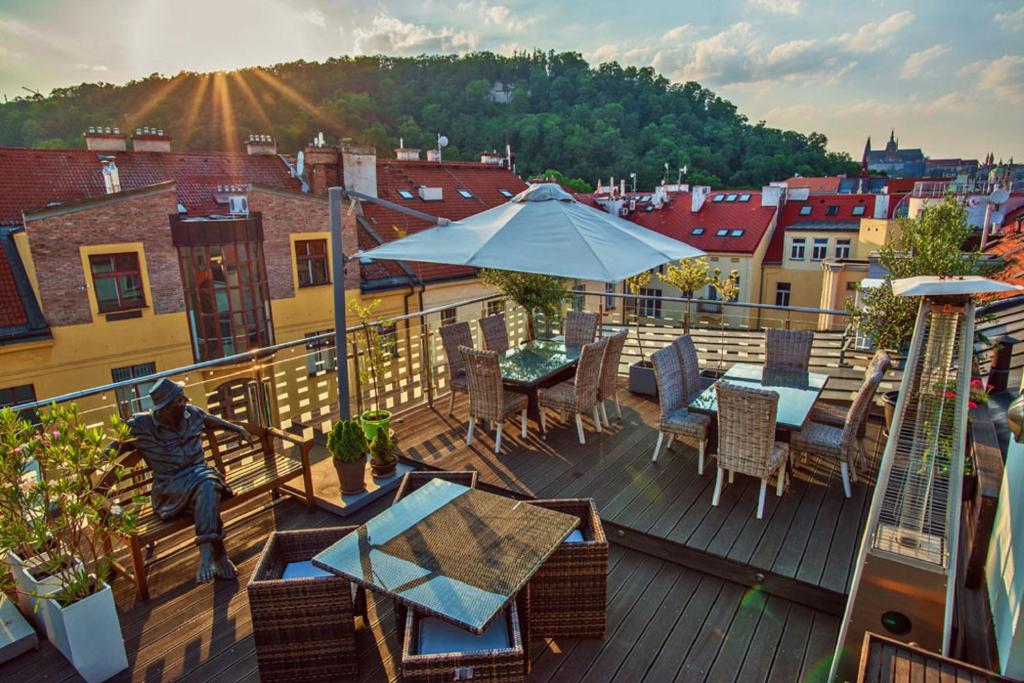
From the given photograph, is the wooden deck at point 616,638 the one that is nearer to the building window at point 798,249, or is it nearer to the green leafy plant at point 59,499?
the green leafy plant at point 59,499

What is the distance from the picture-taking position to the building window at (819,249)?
85.4ft

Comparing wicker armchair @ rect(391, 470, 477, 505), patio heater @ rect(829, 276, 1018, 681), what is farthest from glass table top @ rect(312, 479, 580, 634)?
patio heater @ rect(829, 276, 1018, 681)

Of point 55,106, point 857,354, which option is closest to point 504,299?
point 857,354

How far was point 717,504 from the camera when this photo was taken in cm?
371

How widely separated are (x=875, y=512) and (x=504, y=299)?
5.08 metres

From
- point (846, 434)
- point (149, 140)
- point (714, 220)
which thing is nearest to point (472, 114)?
point (714, 220)

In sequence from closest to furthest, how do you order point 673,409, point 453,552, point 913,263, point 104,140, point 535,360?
point 453,552 → point 673,409 → point 913,263 → point 535,360 → point 104,140

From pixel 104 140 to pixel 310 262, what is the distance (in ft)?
25.3

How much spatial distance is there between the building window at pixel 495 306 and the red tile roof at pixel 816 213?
2451 cm

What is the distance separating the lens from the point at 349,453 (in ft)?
12.7

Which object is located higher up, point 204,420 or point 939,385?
point 939,385

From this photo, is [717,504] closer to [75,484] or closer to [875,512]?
[875,512]

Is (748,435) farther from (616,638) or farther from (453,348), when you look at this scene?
(453,348)

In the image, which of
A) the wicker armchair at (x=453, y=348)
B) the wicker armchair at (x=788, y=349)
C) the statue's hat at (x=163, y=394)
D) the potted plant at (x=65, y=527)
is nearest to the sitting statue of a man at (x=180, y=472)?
the statue's hat at (x=163, y=394)
